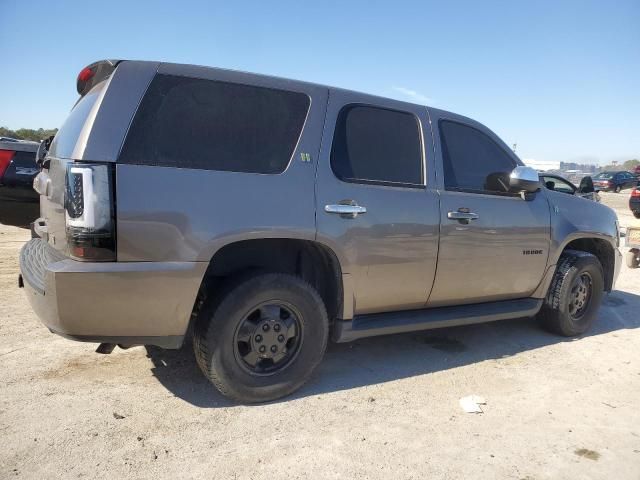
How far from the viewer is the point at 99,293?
8.23 feet

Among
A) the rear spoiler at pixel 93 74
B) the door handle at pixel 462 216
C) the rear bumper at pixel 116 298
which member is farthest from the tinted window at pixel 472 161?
the rear spoiler at pixel 93 74

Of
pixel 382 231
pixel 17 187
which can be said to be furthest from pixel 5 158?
pixel 382 231

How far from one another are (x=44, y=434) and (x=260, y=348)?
1.24 metres

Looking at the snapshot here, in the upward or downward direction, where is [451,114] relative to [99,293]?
upward

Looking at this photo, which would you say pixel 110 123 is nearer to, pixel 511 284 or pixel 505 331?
pixel 511 284

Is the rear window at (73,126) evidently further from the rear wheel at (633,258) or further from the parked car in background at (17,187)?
the rear wheel at (633,258)

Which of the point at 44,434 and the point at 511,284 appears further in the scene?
the point at 511,284

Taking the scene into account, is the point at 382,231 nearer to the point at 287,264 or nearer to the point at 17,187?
the point at 287,264

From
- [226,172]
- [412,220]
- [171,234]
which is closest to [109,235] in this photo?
[171,234]

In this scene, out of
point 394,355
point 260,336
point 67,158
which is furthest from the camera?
point 394,355

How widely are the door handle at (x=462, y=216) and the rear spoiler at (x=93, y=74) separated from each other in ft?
8.05

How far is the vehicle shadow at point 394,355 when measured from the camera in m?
3.33

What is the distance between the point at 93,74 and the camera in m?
3.07

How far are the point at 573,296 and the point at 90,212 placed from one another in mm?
4340
